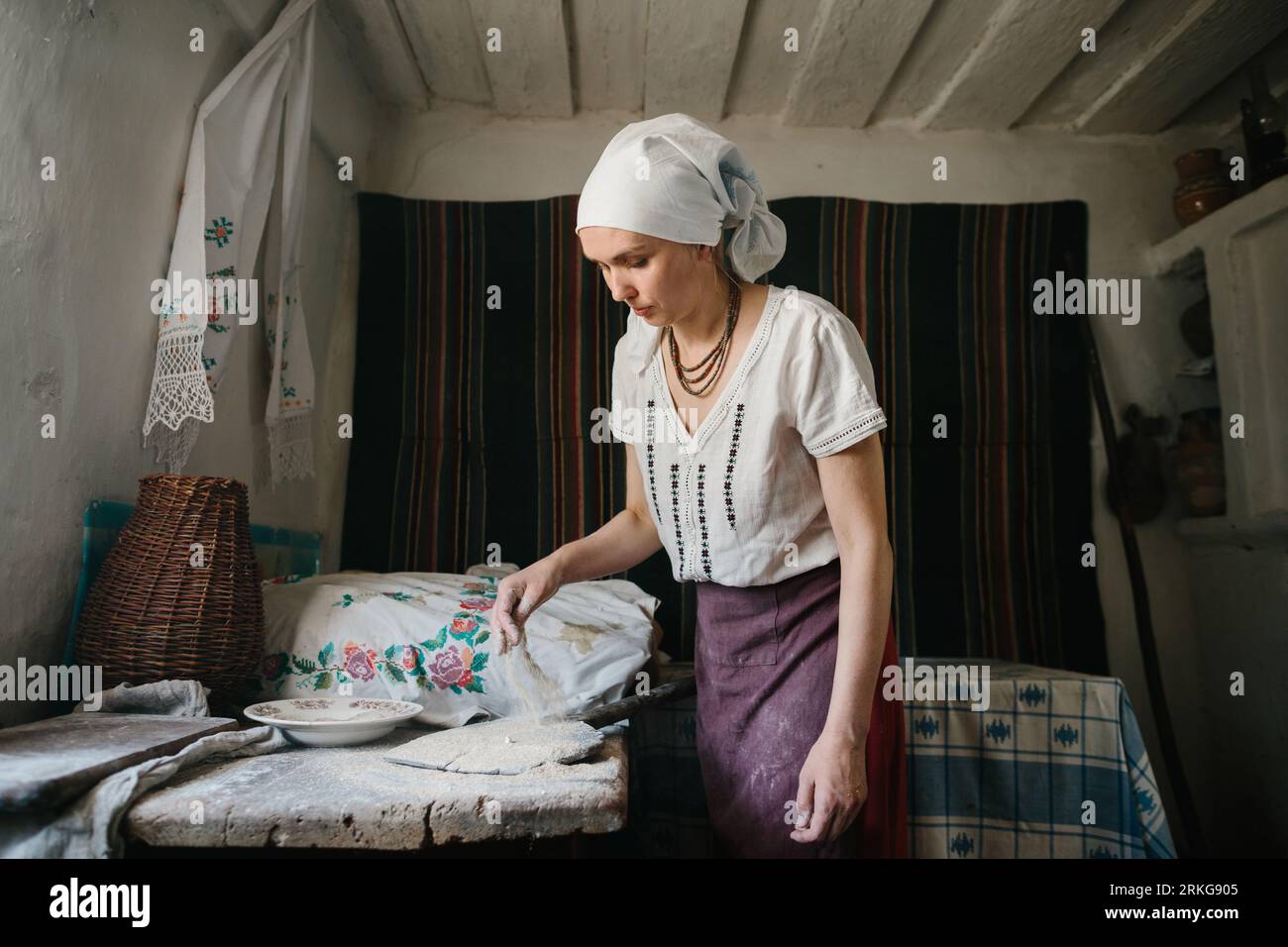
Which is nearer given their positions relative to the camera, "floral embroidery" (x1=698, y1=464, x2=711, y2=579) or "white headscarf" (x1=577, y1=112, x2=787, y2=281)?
"white headscarf" (x1=577, y1=112, x2=787, y2=281)

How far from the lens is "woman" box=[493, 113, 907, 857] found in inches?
52.5

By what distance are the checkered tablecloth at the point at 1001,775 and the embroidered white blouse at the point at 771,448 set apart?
92 cm

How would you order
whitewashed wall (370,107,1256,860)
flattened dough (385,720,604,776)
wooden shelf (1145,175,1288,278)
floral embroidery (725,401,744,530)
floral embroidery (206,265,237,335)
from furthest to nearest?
1. whitewashed wall (370,107,1256,860)
2. wooden shelf (1145,175,1288,278)
3. floral embroidery (206,265,237,335)
4. floral embroidery (725,401,744,530)
5. flattened dough (385,720,604,776)

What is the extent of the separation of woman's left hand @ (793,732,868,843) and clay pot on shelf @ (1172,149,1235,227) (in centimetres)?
281

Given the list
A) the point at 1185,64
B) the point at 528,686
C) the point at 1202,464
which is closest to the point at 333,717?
the point at 528,686

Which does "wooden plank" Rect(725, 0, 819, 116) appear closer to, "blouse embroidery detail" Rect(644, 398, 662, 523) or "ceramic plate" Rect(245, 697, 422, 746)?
"blouse embroidery detail" Rect(644, 398, 662, 523)

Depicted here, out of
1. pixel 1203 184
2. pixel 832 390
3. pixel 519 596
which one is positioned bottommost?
pixel 519 596

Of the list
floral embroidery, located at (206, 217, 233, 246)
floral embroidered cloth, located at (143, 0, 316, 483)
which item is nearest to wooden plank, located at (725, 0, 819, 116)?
floral embroidered cloth, located at (143, 0, 316, 483)

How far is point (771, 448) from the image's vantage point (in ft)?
4.63

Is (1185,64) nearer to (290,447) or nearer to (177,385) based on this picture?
(290,447)

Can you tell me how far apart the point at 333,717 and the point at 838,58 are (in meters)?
2.57
